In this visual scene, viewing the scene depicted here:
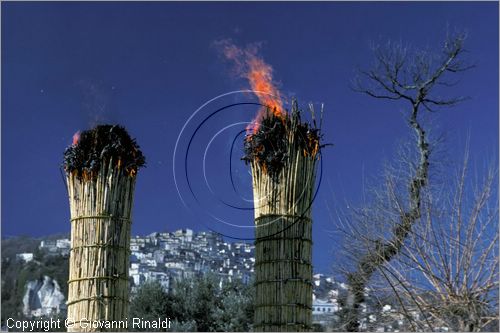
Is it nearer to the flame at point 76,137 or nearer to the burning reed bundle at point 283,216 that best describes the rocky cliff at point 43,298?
the flame at point 76,137

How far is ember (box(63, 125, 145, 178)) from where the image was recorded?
6.73m

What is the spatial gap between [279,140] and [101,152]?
61.2 inches

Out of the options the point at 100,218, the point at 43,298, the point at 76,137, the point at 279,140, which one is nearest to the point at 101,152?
the point at 76,137

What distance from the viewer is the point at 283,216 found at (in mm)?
6746

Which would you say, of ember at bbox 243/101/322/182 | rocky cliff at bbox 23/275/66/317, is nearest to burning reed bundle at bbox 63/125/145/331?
ember at bbox 243/101/322/182

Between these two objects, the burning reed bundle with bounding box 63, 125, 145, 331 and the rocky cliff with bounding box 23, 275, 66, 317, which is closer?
the burning reed bundle with bounding box 63, 125, 145, 331

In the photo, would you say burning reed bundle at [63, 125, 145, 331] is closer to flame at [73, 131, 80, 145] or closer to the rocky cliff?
flame at [73, 131, 80, 145]

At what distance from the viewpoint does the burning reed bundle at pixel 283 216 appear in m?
6.57

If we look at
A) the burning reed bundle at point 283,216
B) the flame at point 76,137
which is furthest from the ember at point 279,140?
the flame at point 76,137

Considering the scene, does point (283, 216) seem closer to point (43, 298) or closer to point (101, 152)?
point (101, 152)

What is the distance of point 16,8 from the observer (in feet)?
47.3

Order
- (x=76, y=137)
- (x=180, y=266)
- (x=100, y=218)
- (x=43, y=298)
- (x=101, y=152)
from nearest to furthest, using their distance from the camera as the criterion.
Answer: (x=100, y=218) → (x=101, y=152) → (x=76, y=137) → (x=43, y=298) → (x=180, y=266)

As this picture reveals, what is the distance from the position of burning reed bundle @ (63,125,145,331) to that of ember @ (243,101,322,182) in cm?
104

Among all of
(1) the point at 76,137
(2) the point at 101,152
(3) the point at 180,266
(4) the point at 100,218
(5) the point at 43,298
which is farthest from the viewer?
(3) the point at 180,266
